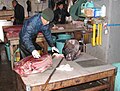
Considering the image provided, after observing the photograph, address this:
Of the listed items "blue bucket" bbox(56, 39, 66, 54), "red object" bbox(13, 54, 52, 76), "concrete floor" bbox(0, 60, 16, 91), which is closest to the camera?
"red object" bbox(13, 54, 52, 76)

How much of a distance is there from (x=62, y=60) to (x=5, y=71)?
198 cm

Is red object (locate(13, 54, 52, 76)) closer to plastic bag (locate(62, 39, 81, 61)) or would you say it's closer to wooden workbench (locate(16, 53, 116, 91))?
wooden workbench (locate(16, 53, 116, 91))

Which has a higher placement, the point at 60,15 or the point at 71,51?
the point at 60,15

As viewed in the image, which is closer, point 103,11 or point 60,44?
point 103,11

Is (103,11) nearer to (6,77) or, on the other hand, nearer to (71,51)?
(71,51)

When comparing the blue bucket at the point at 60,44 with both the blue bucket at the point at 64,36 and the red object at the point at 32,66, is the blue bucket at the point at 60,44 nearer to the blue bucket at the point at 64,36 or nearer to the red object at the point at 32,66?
the blue bucket at the point at 64,36

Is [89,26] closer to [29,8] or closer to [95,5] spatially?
[95,5]

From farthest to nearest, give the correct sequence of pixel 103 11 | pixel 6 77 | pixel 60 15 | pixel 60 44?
pixel 60 15
pixel 60 44
pixel 6 77
pixel 103 11

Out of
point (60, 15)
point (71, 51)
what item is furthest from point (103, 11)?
point (60, 15)

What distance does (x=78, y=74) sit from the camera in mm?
2100

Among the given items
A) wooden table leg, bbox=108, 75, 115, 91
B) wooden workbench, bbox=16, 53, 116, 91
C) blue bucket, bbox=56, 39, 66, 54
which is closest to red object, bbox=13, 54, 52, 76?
wooden workbench, bbox=16, 53, 116, 91

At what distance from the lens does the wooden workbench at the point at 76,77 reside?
1921mm

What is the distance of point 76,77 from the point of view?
2.06 meters

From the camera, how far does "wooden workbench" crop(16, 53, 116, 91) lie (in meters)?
1.92
